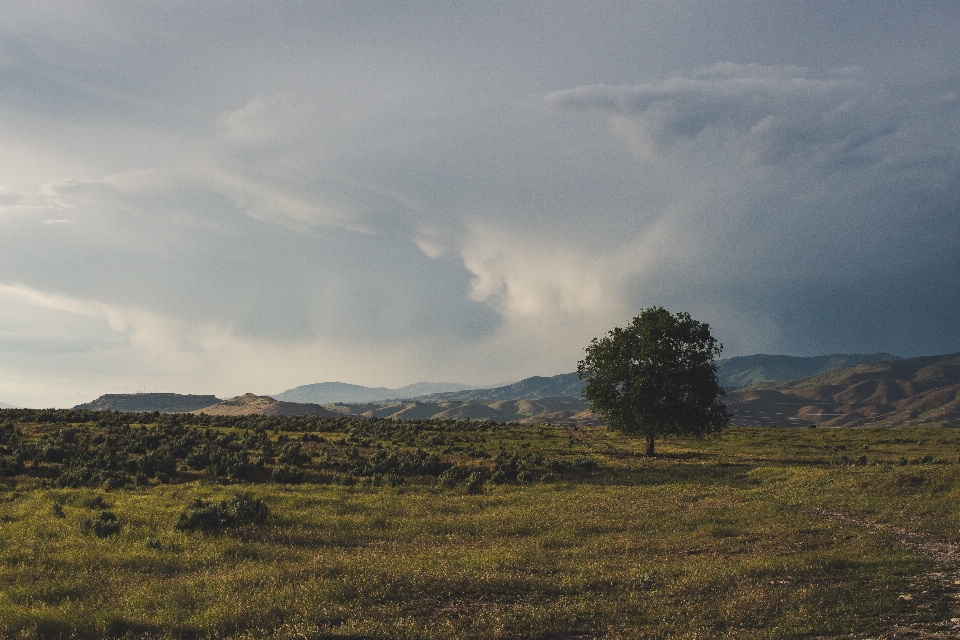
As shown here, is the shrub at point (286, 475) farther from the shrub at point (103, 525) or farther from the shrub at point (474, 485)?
the shrub at point (103, 525)

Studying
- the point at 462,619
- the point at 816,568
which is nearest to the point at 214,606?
the point at 462,619

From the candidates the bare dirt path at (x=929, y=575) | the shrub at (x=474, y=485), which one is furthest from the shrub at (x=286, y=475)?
the bare dirt path at (x=929, y=575)

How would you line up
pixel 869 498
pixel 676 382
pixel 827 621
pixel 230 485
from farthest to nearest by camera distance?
pixel 676 382 < pixel 230 485 < pixel 869 498 < pixel 827 621

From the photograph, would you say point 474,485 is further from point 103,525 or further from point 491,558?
point 103,525

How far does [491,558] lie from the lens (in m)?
17.5

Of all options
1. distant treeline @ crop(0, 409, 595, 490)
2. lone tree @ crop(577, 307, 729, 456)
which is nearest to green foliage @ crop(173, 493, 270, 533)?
distant treeline @ crop(0, 409, 595, 490)

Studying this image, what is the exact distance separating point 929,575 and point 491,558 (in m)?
12.3

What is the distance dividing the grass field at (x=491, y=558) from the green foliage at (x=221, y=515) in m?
0.70

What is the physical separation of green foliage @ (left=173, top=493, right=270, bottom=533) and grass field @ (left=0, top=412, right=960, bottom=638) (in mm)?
705

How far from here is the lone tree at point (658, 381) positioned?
5094 centimetres

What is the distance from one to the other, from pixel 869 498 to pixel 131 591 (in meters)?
32.4

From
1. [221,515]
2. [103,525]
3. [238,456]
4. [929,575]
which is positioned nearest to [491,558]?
[221,515]

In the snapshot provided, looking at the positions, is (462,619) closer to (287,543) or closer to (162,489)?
(287,543)

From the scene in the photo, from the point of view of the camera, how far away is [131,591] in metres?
14.1
